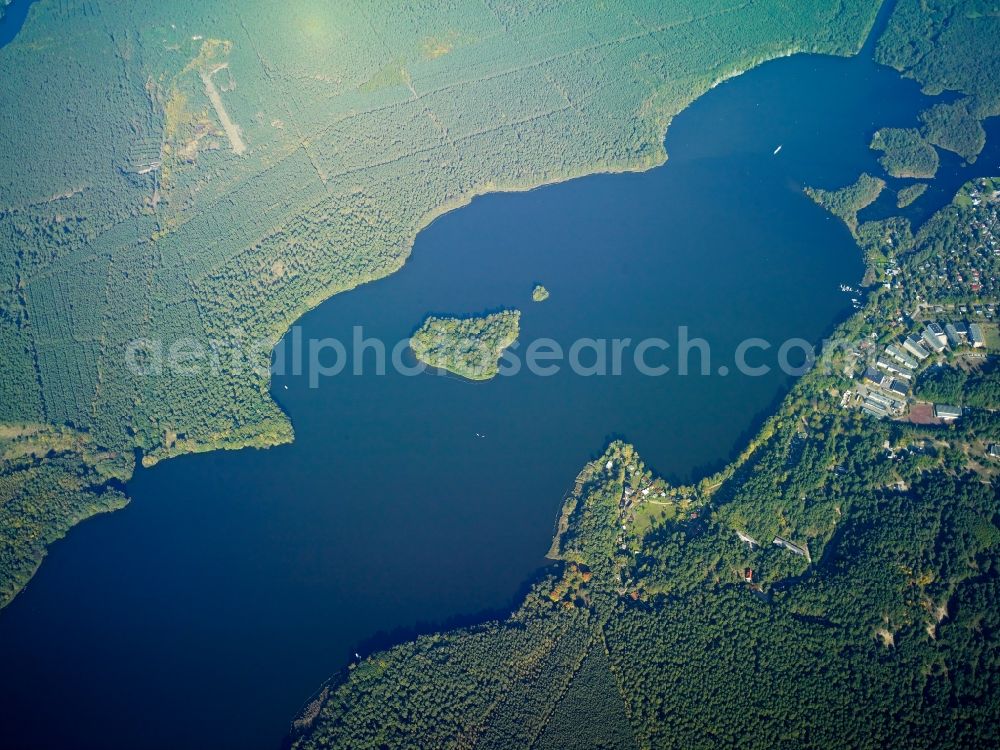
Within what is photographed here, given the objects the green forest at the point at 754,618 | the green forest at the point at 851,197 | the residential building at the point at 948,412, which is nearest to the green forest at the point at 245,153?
the green forest at the point at 851,197

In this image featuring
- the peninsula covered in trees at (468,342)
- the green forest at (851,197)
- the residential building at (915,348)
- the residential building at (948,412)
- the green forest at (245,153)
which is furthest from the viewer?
the green forest at (851,197)

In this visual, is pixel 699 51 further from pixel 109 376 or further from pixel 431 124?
pixel 109 376

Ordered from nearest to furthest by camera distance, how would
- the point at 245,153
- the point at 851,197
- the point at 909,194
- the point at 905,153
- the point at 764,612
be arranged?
the point at 764,612, the point at 851,197, the point at 909,194, the point at 905,153, the point at 245,153

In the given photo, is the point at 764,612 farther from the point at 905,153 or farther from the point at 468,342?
the point at 905,153

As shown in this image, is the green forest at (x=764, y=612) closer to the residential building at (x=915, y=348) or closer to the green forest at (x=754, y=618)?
the green forest at (x=754, y=618)

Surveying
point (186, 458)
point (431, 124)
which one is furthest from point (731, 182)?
point (186, 458)

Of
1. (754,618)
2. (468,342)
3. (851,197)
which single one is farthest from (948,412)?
(468,342)

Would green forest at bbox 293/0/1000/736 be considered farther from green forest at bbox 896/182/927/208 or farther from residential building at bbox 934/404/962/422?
green forest at bbox 896/182/927/208

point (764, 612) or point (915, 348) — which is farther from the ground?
point (915, 348)
